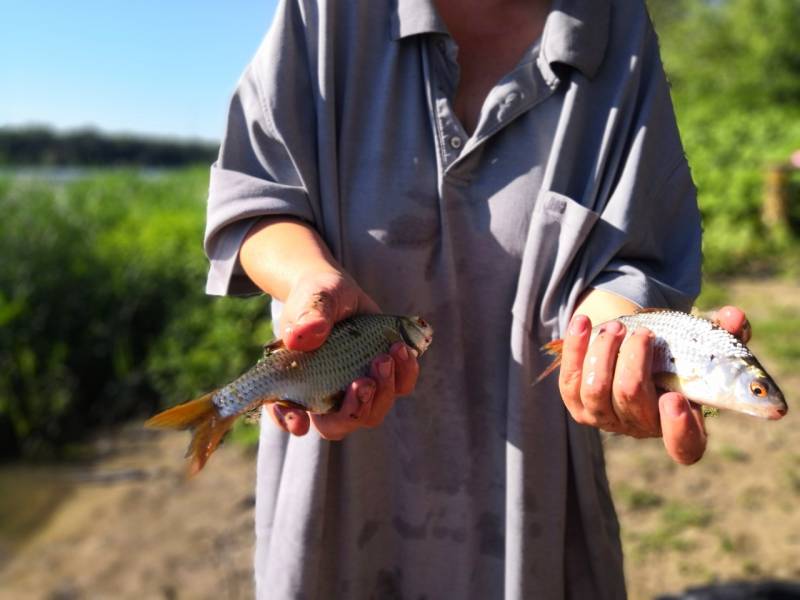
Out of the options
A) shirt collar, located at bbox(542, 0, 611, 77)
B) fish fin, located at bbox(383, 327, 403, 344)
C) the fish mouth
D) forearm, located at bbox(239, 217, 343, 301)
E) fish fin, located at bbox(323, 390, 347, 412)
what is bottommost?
fish fin, located at bbox(323, 390, 347, 412)

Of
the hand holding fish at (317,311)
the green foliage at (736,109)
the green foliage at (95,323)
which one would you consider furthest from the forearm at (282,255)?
the green foliage at (736,109)

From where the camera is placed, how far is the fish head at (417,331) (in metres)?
1.67

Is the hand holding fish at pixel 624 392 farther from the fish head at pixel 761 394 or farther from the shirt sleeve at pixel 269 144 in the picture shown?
the shirt sleeve at pixel 269 144

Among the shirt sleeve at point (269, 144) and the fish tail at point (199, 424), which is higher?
the shirt sleeve at point (269, 144)

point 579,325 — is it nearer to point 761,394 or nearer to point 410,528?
point 761,394

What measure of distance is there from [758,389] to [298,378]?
0.87 m

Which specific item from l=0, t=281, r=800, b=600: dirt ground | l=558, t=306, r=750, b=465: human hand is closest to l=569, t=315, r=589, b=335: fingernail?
l=558, t=306, r=750, b=465: human hand

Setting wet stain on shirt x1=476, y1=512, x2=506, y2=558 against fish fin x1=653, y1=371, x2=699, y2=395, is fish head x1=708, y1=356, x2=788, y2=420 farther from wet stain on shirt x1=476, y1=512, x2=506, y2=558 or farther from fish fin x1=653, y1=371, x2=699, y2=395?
wet stain on shirt x1=476, y1=512, x2=506, y2=558

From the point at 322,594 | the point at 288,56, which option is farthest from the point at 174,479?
the point at 288,56

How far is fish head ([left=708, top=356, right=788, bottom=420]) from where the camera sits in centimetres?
144

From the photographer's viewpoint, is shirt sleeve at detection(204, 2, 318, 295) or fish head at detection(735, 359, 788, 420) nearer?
fish head at detection(735, 359, 788, 420)

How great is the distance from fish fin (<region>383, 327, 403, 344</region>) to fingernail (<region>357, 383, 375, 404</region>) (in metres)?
0.12

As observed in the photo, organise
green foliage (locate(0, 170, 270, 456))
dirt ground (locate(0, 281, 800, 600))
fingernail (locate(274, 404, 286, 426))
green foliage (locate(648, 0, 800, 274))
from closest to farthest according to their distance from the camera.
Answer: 1. fingernail (locate(274, 404, 286, 426))
2. dirt ground (locate(0, 281, 800, 600))
3. green foliage (locate(0, 170, 270, 456))
4. green foliage (locate(648, 0, 800, 274))

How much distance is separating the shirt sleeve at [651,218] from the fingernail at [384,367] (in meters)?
0.45
